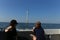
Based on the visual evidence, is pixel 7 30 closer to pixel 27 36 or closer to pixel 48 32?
pixel 27 36

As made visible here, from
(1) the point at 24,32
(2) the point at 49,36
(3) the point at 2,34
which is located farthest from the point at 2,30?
(2) the point at 49,36

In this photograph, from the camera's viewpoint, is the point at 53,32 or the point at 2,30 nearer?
the point at 2,30

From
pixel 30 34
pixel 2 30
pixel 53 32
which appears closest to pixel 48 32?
pixel 53 32

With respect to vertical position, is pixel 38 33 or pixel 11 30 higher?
pixel 11 30

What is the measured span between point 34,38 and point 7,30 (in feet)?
2.88

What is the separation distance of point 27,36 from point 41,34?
0.77 metres

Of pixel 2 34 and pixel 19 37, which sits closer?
pixel 2 34

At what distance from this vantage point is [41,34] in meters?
6.45

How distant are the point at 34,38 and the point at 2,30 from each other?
103 centimetres

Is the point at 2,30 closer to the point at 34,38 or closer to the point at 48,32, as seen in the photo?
the point at 34,38

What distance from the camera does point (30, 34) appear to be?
23.0ft

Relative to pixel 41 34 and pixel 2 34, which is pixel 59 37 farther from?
pixel 2 34

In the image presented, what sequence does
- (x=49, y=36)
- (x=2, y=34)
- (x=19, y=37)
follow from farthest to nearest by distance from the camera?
(x=49, y=36) < (x=19, y=37) < (x=2, y=34)

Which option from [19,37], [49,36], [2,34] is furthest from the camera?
[49,36]
